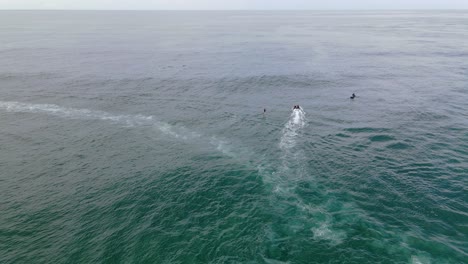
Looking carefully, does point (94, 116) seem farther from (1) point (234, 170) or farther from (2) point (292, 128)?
(2) point (292, 128)

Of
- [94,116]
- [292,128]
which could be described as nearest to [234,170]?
[292,128]

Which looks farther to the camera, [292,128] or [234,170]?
[292,128]

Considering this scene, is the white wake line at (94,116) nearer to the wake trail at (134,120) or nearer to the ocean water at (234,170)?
the wake trail at (134,120)

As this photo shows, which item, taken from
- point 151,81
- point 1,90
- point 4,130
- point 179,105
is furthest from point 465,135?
point 1,90

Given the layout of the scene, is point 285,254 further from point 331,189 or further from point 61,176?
point 61,176

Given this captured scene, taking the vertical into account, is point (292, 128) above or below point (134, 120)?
above

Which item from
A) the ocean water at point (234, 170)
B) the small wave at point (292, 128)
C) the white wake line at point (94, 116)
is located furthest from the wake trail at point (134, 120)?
the small wave at point (292, 128)
